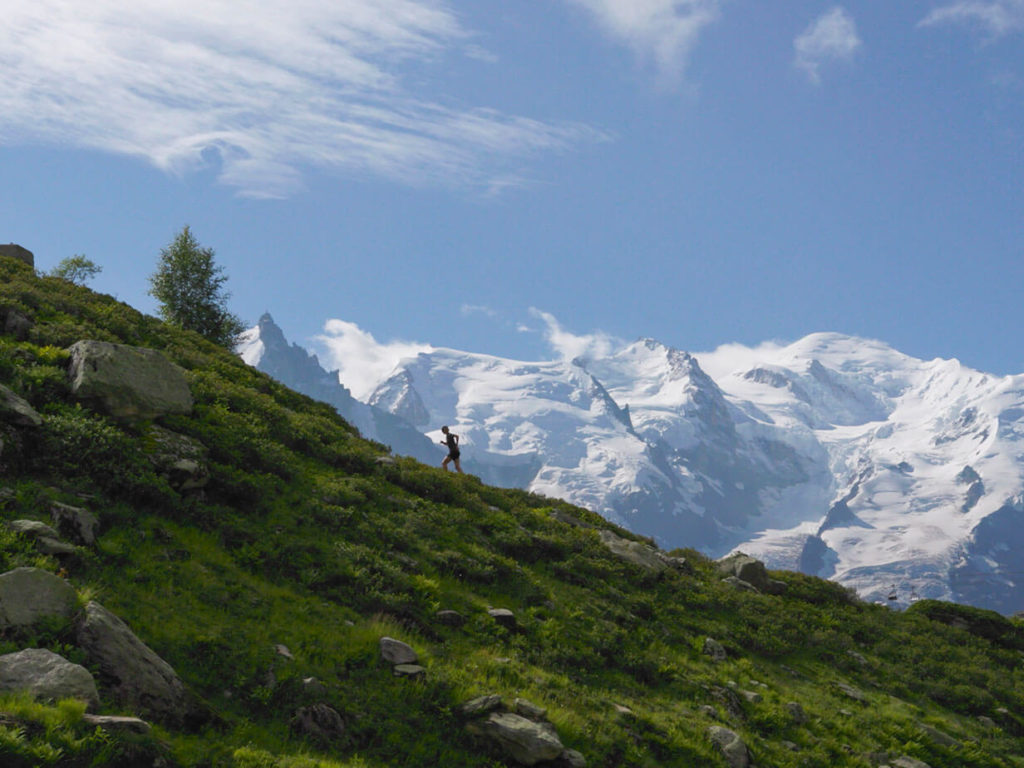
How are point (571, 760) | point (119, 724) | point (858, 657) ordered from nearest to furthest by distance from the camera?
point (119, 724) → point (571, 760) → point (858, 657)

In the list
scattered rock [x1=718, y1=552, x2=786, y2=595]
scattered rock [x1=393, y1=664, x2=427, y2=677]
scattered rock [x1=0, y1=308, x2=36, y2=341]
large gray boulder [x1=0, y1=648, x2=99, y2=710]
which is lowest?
large gray boulder [x1=0, y1=648, x2=99, y2=710]

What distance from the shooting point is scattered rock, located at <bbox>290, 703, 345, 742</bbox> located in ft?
39.4

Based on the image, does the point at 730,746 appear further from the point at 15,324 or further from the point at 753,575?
the point at 15,324

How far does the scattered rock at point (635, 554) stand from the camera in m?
26.5

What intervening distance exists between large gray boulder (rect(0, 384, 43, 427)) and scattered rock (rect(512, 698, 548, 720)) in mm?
12707

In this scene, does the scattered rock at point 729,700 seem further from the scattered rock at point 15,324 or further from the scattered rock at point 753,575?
the scattered rock at point 15,324

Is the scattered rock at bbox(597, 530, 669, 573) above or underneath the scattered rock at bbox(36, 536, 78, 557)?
above

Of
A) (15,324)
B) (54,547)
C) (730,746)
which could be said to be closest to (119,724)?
(54,547)

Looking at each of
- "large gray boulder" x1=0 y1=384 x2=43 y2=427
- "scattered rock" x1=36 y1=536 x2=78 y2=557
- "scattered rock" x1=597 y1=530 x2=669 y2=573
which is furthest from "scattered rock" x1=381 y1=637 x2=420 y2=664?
"scattered rock" x1=597 y1=530 x2=669 y2=573

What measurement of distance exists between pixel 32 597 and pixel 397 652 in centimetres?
662

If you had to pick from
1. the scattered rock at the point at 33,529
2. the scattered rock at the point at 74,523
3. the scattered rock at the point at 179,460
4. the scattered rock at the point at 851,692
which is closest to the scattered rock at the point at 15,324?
the scattered rock at the point at 179,460

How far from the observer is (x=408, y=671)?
556 inches

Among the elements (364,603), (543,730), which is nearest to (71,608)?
(364,603)

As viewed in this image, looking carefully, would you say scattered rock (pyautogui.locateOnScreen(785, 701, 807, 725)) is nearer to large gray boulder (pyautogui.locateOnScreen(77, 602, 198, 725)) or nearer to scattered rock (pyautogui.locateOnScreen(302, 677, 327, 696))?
scattered rock (pyautogui.locateOnScreen(302, 677, 327, 696))
